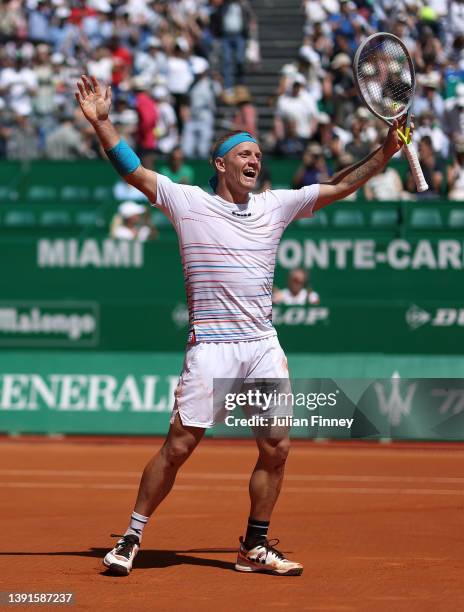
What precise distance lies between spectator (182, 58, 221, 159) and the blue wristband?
1468 cm

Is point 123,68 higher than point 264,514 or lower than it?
higher

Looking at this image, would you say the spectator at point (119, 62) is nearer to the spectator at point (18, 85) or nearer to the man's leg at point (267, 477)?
the spectator at point (18, 85)

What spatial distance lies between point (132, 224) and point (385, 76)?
33.6 ft

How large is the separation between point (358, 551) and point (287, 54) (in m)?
17.6

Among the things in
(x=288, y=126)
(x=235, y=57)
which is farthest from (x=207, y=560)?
(x=235, y=57)

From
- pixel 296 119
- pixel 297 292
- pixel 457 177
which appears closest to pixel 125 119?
pixel 296 119

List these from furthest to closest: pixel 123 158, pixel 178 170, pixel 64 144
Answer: pixel 64 144 → pixel 178 170 → pixel 123 158

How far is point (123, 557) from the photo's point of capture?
7.30 m

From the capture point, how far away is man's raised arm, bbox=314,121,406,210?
762 cm

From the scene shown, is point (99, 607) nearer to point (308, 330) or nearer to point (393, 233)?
point (308, 330)

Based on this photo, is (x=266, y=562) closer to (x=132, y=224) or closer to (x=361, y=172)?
(x=361, y=172)

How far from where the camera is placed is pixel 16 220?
19172mm

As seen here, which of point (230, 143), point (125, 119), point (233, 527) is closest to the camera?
point (230, 143)

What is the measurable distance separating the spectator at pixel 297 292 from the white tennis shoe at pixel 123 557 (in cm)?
904
